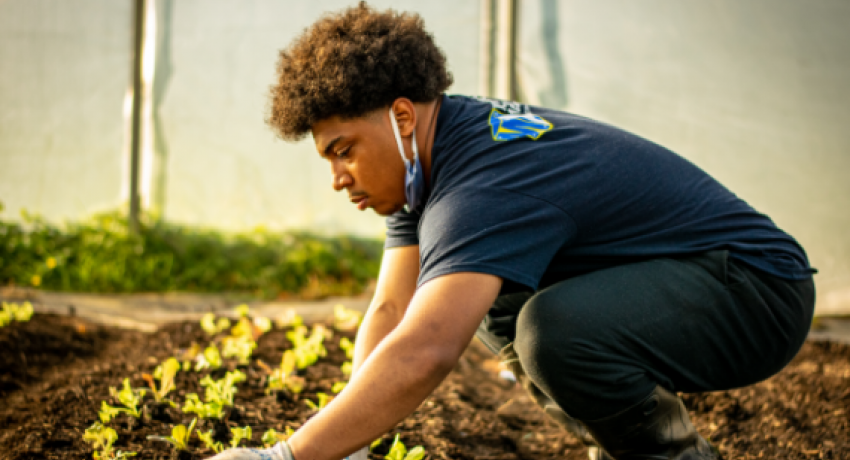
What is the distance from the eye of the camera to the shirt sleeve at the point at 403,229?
1.72 metres

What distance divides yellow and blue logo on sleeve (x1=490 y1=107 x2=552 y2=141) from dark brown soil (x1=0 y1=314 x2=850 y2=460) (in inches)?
34.6

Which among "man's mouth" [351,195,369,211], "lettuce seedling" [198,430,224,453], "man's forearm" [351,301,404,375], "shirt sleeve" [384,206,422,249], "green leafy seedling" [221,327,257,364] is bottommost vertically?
"green leafy seedling" [221,327,257,364]

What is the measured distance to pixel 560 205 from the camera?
4.21 ft

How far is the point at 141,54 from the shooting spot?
4801 millimetres

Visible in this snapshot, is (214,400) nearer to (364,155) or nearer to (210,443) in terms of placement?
(210,443)

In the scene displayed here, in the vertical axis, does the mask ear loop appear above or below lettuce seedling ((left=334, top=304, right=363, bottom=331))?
above

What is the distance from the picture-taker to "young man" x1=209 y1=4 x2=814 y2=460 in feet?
4.35

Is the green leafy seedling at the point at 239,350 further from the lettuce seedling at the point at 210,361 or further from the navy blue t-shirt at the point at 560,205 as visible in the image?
the navy blue t-shirt at the point at 560,205

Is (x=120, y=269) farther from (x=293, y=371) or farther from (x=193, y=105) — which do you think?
(x=293, y=371)

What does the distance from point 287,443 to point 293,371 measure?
1132mm

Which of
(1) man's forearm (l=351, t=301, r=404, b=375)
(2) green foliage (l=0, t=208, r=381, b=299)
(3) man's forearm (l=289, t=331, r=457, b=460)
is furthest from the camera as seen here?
(2) green foliage (l=0, t=208, r=381, b=299)

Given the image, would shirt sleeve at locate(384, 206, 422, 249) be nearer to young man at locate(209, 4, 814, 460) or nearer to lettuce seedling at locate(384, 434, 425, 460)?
young man at locate(209, 4, 814, 460)

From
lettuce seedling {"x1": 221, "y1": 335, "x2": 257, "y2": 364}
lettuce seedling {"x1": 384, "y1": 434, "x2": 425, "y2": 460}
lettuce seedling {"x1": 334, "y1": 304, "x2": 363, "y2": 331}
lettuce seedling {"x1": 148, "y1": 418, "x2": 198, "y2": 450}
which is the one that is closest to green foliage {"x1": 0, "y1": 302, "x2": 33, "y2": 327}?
lettuce seedling {"x1": 221, "y1": 335, "x2": 257, "y2": 364}

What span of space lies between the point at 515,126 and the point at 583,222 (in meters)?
0.25
